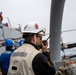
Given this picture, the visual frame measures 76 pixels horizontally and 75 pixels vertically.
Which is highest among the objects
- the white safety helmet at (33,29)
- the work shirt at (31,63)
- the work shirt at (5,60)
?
the white safety helmet at (33,29)

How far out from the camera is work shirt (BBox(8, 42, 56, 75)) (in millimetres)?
2525

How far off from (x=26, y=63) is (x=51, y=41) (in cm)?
377

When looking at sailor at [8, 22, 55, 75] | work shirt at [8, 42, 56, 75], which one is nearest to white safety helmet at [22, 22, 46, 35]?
sailor at [8, 22, 55, 75]

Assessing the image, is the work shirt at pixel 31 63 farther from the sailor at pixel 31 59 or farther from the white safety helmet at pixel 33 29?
the white safety helmet at pixel 33 29

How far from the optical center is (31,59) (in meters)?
2.54

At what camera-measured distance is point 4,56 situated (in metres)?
5.39

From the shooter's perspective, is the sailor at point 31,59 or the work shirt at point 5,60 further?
the work shirt at point 5,60

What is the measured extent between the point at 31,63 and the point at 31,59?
47 mm

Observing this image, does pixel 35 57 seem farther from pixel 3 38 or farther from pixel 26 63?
pixel 3 38

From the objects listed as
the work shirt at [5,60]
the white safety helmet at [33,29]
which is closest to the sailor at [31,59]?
the white safety helmet at [33,29]

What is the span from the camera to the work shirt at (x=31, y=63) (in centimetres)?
253

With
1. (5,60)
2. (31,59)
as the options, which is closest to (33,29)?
(31,59)

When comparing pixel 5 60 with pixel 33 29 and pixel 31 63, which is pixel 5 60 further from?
pixel 31 63

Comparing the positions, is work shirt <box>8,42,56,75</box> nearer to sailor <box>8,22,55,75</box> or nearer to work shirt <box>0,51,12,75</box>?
sailor <box>8,22,55,75</box>
